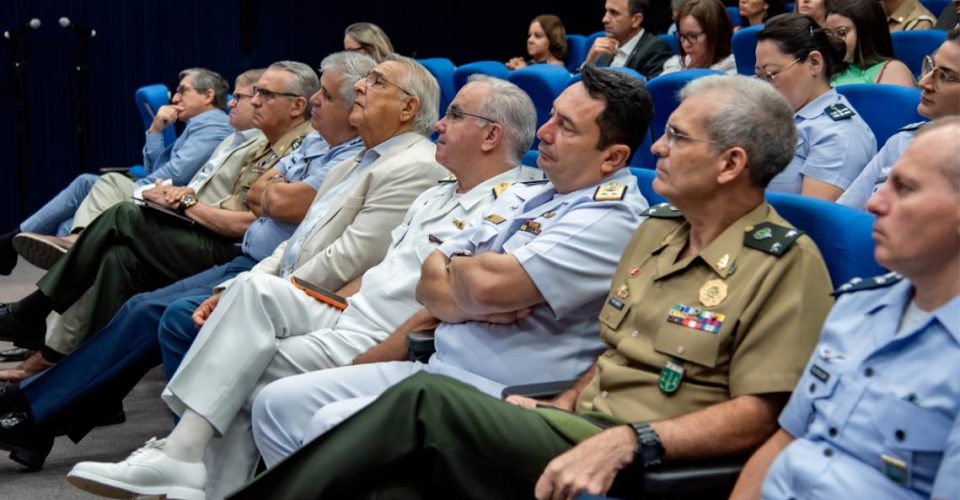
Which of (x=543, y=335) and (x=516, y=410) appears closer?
(x=516, y=410)

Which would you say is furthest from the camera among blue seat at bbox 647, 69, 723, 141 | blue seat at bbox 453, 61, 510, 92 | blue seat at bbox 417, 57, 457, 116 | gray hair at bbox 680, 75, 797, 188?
blue seat at bbox 417, 57, 457, 116

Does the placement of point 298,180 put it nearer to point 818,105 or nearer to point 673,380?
point 818,105

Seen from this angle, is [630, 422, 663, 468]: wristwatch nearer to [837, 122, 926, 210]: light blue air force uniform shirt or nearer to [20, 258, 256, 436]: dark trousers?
[837, 122, 926, 210]: light blue air force uniform shirt

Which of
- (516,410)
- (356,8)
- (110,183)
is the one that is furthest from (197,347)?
(356,8)

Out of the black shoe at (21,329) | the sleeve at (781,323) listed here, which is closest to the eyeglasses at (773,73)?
the sleeve at (781,323)

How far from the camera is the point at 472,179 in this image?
9.70ft

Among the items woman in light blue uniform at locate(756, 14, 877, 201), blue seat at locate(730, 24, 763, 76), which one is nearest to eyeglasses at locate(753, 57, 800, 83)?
woman in light blue uniform at locate(756, 14, 877, 201)

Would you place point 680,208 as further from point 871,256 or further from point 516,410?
point 516,410

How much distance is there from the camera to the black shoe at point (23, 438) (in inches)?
125

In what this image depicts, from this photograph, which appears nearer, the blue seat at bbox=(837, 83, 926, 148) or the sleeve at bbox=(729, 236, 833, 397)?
the sleeve at bbox=(729, 236, 833, 397)

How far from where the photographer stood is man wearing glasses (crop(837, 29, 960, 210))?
2.49 m

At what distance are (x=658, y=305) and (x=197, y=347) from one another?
3.64 feet

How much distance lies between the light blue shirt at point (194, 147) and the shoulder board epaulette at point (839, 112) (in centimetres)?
273

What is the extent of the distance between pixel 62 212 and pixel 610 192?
3767 millimetres
